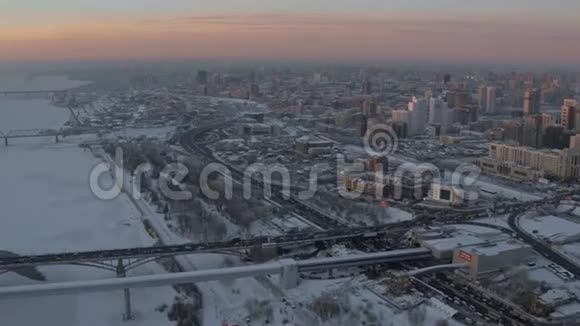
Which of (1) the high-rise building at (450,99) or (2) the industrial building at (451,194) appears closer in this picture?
(2) the industrial building at (451,194)

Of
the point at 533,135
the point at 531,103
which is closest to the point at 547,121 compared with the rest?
the point at 533,135

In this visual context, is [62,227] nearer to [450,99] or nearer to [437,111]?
[437,111]

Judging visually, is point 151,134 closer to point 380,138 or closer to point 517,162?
point 380,138

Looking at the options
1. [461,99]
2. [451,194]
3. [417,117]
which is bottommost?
[451,194]

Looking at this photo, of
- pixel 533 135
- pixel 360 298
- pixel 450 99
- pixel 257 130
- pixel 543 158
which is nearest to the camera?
pixel 360 298

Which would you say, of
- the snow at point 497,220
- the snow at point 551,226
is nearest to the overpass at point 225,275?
the snow at point 497,220

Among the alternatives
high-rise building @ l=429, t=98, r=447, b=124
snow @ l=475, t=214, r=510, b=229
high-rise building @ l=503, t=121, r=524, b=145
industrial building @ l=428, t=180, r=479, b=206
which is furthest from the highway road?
high-rise building @ l=429, t=98, r=447, b=124

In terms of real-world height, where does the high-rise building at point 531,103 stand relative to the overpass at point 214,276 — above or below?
above

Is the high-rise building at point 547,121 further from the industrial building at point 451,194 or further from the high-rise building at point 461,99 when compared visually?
the industrial building at point 451,194

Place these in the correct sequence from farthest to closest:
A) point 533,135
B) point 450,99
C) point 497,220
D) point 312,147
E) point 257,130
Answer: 1. point 450,99
2. point 257,130
3. point 533,135
4. point 312,147
5. point 497,220

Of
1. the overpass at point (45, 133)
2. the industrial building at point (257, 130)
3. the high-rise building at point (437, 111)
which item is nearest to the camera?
the overpass at point (45, 133)
